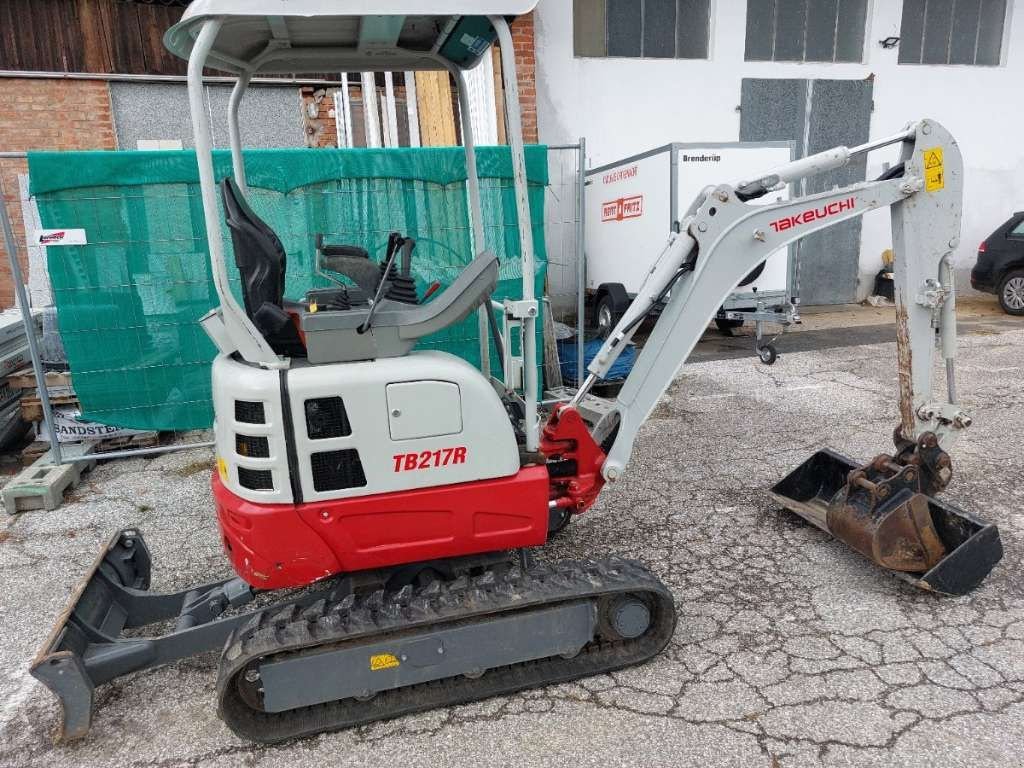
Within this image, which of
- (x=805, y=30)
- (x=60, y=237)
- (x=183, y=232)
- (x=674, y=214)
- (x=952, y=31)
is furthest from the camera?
(x=952, y=31)

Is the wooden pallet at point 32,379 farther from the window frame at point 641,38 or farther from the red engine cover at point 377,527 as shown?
the window frame at point 641,38

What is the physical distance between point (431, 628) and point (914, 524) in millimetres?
2346

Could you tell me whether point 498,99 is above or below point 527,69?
below

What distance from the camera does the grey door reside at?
38.0ft

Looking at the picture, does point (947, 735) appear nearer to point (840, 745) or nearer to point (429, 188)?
point (840, 745)

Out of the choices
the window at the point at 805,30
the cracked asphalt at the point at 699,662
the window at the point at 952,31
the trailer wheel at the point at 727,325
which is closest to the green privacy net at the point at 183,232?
the cracked asphalt at the point at 699,662

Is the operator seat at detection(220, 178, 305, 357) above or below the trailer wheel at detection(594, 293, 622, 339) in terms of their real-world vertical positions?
above

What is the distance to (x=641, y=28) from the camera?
427 inches

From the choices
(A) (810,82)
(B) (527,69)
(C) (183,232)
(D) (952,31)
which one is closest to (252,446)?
(C) (183,232)

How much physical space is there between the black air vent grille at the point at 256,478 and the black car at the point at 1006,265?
41.7 feet

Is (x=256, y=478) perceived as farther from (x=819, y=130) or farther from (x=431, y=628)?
(x=819, y=130)

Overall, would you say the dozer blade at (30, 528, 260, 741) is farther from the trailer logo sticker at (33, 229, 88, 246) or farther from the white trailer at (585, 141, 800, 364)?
the white trailer at (585, 141, 800, 364)

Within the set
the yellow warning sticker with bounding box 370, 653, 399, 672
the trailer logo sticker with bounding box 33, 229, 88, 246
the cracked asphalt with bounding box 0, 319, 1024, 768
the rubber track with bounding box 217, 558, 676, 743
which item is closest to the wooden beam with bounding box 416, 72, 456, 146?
the trailer logo sticker with bounding box 33, 229, 88, 246

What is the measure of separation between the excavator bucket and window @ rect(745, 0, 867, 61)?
10001 millimetres
